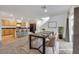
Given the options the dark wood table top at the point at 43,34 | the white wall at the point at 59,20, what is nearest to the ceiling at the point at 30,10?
the white wall at the point at 59,20

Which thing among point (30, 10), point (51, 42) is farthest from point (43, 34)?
point (30, 10)

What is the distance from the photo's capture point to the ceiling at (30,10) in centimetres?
177

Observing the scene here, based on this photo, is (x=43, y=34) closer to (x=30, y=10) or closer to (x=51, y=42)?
(x=51, y=42)

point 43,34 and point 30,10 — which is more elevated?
point 30,10

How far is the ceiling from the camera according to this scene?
69.7 inches

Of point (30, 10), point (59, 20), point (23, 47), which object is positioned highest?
point (30, 10)

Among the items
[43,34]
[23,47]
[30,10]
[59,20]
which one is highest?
[30,10]

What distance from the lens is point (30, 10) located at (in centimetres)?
185

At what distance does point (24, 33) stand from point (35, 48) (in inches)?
12.5

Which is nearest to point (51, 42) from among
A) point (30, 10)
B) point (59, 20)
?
point (59, 20)

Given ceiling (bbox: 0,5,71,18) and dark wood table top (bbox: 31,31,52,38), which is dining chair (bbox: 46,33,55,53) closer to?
dark wood table top (bbox: 31,31,52,38)

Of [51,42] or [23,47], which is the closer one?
[23,47]

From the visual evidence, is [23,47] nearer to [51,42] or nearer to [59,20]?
[51,42]
